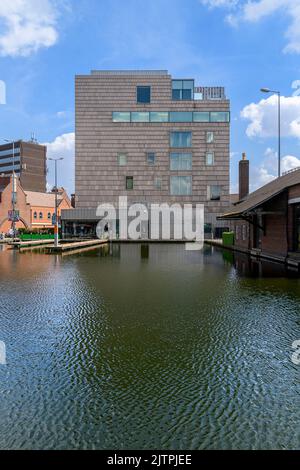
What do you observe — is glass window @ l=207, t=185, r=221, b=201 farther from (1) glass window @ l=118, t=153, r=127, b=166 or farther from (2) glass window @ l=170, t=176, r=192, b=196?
(1) glass window @ l=118, t=153, r=127, b=166

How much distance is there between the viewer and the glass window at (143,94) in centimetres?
6731

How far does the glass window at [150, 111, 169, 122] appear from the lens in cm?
6738

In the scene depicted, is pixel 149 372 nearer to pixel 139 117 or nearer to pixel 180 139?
pixel 180 139

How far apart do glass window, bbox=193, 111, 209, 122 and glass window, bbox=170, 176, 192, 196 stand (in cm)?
1073

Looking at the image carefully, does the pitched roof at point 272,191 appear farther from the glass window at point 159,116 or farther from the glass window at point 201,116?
the glass window at point 159,116

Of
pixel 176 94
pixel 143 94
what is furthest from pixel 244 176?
pixel 143 94

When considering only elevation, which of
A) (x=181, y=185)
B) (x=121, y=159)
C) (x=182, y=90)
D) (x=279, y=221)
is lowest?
(x=279, y=221)

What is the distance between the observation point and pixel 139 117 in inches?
2653

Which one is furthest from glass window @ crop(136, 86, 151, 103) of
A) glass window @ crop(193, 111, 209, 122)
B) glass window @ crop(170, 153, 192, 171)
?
glass window @ crop(170, 153, 192, 171)

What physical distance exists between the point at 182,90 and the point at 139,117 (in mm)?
9635

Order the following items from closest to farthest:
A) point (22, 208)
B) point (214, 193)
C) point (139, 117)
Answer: point (139, 117)
point (214, 193)
point (22, 208)

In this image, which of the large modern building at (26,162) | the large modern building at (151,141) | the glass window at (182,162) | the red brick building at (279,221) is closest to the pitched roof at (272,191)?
the red brick building at (279,221)
